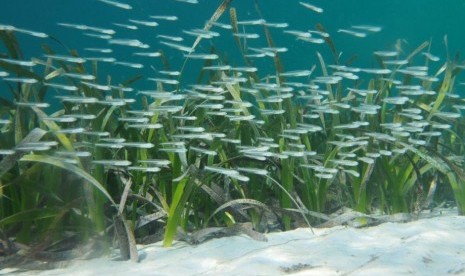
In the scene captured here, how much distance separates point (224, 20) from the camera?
123 feet

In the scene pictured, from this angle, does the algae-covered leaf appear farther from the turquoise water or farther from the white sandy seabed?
the turquoise water

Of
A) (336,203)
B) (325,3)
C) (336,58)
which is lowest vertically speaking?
(336,203)

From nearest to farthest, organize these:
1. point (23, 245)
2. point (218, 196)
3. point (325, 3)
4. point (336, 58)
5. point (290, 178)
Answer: point (23, 245), point (218, 196), point (290, 178), point (336, 58), point (325, 3)

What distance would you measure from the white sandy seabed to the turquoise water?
55.2ft

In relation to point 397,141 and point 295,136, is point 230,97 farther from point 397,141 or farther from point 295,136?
point 397,141

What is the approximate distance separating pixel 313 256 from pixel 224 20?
35.8 metres

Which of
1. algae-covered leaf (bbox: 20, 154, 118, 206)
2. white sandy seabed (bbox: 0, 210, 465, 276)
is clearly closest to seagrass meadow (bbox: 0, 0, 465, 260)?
algae-covered leaf (bbox: 20, 154, 118, 206)

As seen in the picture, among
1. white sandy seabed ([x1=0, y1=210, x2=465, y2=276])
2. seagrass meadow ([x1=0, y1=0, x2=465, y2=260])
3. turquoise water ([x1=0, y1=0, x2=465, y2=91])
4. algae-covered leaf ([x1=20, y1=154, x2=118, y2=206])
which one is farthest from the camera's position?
turquoise water ([x1=0, y1=0, x2=465, y2=91])

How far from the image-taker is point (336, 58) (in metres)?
5.16

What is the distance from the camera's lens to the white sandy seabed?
2.66m

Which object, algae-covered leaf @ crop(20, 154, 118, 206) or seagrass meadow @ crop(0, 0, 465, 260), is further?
seagrass meadow @ crop(0, 0, 465, 260)

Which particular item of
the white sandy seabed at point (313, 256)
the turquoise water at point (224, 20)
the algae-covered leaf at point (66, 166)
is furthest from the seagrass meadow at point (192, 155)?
the turquoise water at point (224, 20)

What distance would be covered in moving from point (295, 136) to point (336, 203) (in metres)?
1.02

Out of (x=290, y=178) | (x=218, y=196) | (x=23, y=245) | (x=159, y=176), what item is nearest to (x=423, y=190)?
(x=290, y=178)
